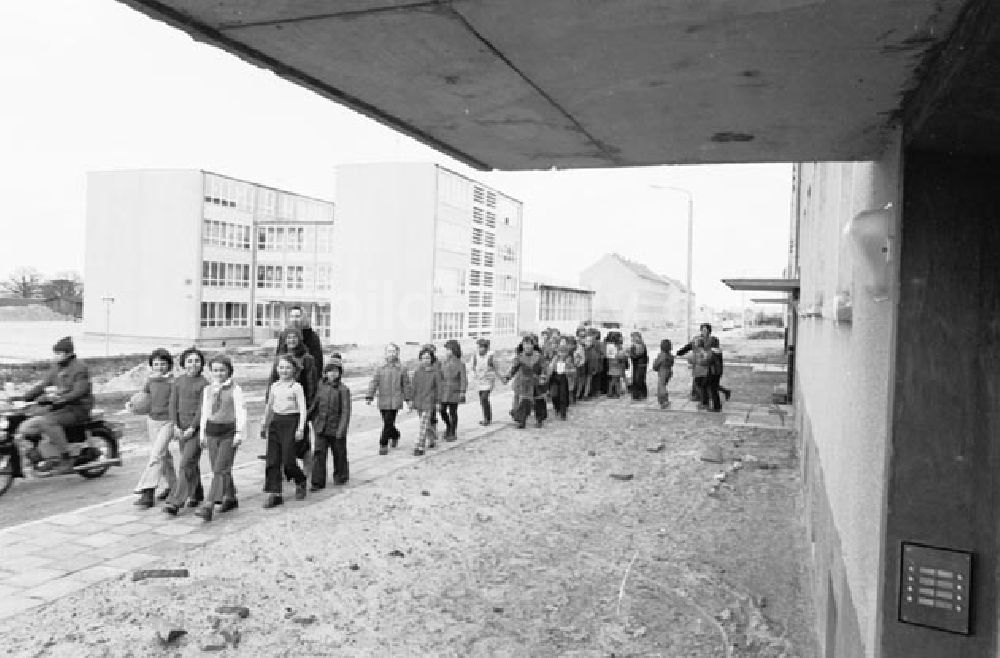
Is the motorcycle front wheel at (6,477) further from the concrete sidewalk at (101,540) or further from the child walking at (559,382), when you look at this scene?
the child walking at (559,382)

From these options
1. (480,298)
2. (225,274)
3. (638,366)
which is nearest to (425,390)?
(638,366)

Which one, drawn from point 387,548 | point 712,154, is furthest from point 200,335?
point 712,154

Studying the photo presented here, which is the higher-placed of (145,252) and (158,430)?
(145,252)

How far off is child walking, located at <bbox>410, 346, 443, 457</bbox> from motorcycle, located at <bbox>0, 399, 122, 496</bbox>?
4.03 metres

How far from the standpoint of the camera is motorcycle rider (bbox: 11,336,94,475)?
7.91 meters

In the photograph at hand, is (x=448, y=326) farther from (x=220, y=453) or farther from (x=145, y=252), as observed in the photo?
(x=220, y=453)

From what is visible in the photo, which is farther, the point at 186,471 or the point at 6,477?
the point at 6,477

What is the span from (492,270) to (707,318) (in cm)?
8125

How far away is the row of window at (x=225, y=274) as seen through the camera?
48.3 metres

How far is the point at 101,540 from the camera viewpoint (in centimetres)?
632

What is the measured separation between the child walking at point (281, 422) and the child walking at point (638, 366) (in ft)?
36.4

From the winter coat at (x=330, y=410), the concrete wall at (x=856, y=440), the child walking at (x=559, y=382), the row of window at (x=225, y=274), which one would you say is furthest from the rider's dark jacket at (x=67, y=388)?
the row of window at (x=225, y=274)

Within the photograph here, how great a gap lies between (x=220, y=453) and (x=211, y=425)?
0.31 m

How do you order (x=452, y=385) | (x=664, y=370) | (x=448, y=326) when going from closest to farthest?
(x=452, y=385) → (x=664, y=370) → (x=448, y=326)
